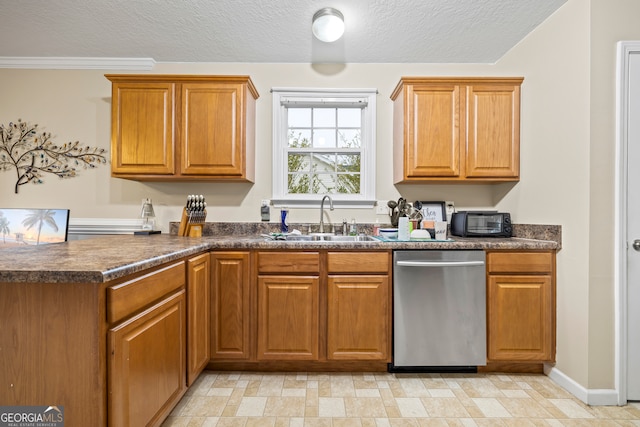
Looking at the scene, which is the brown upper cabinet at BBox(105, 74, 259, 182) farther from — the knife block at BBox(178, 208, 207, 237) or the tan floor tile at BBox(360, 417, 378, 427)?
the tan floor tile at BBox(360, 417, 378, 427)

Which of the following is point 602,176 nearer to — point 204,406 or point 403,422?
point 403,422

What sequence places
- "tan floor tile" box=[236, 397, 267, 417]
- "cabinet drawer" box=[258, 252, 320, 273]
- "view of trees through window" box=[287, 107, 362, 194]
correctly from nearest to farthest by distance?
"tan floor tile" box=[236, 397, 267, 417]
"cabinet drawer" box=[258, 252, 320, 273]
"view of trees through window" box=[287, 107, 362, 194]

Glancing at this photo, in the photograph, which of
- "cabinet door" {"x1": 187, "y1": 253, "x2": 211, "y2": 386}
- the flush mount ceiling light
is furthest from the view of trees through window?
"cabinet door" {"x1": 187, "y1": 253, "x2": 211, "y2": 386}

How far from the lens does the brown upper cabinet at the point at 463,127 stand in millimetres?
2547

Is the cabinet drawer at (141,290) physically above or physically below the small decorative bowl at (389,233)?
below

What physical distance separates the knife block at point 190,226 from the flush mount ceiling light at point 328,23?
1.62 meters

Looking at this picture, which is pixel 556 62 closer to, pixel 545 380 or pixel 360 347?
pixel 545 380

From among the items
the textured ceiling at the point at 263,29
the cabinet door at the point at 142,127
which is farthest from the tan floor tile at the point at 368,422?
the textured ceiling at the point at 263,29

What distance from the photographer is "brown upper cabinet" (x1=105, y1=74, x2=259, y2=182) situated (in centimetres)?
252

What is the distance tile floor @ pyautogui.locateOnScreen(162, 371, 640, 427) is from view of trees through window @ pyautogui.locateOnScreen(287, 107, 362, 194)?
159cm

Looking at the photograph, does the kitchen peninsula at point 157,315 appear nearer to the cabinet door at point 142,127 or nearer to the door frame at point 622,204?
the door frame at point 622,204

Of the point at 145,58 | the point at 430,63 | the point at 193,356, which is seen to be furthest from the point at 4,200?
the point at 430,63

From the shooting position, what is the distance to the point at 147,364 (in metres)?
1.38

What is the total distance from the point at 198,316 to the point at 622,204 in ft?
8.61
